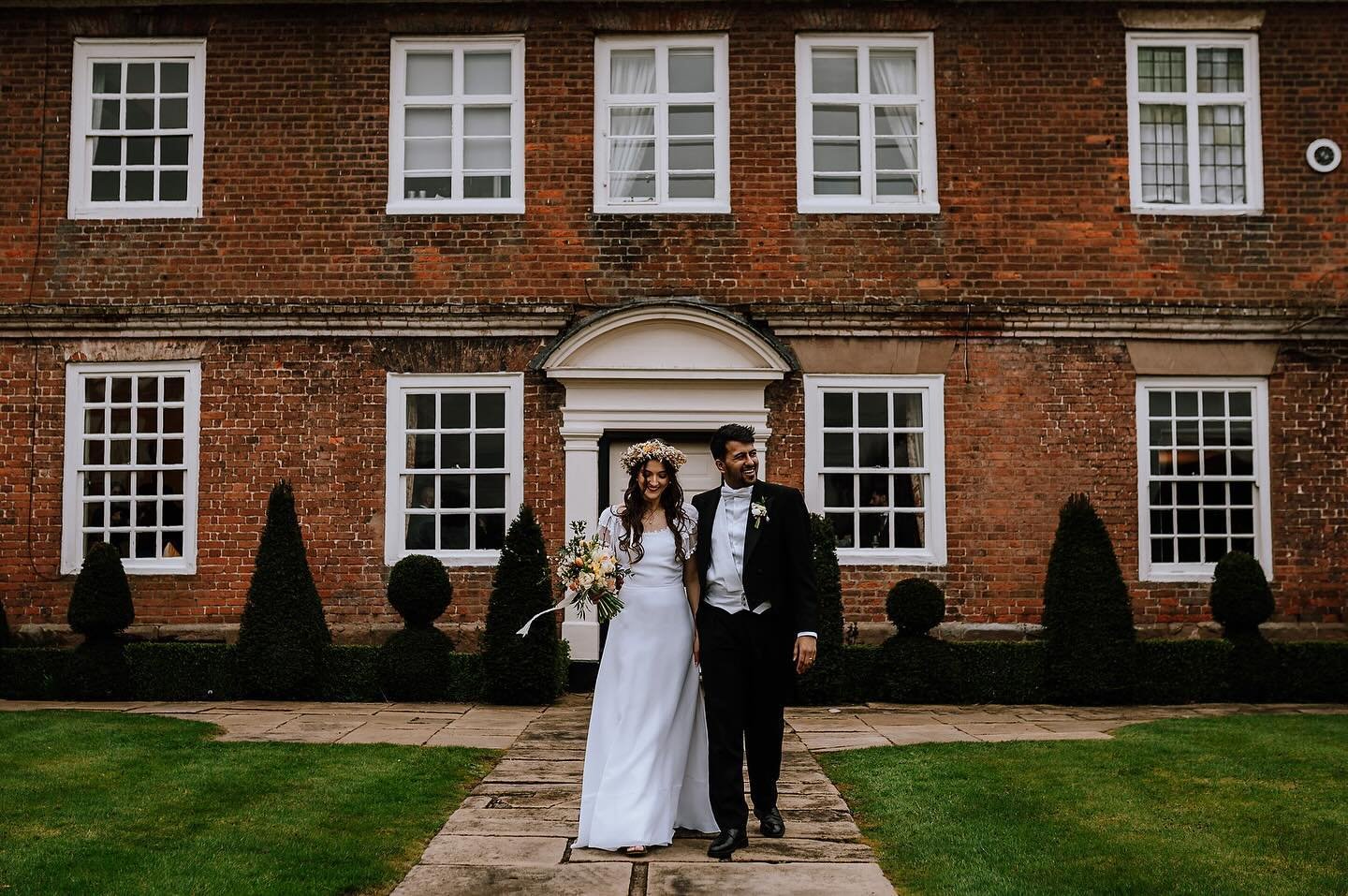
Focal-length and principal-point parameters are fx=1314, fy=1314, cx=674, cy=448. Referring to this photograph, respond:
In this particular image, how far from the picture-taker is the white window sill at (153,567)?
12938mm

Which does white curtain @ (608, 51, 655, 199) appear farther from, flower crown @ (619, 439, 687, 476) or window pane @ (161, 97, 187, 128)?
flower crown @ (619, 439, 687, 476)

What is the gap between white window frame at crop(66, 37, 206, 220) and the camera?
1327cm

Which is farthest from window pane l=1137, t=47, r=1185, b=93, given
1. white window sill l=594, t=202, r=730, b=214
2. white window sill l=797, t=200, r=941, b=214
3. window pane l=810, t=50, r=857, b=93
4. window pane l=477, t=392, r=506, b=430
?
window pane l=477, t=392, r=506, b=430

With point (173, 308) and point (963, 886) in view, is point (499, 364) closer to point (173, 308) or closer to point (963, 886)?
point (173, 308)

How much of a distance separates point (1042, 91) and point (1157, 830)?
8.87m

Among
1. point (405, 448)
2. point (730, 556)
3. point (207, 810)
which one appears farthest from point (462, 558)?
point (730, 556)

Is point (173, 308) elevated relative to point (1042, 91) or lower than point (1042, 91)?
lower

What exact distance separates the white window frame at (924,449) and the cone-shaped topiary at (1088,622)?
136 cm

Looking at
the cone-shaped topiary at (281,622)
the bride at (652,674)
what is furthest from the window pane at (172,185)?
the bride at (652,674)

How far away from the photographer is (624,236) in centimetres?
1312

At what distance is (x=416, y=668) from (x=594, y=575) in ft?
18.4

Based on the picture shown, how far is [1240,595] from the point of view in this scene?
11867 mm

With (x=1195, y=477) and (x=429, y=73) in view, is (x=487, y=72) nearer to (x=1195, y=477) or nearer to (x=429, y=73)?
(x=429, y=73)

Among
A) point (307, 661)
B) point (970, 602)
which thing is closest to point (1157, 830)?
point (970, 602)
